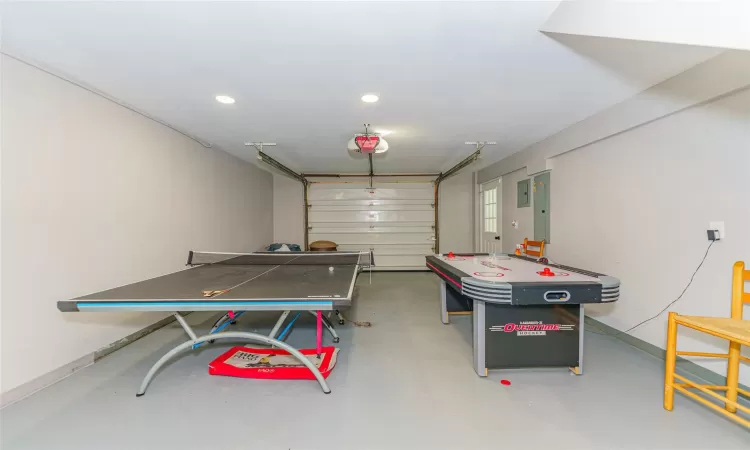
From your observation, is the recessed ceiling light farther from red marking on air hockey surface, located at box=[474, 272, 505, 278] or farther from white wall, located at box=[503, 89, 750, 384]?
white wall, located at box=[503, 89, 750, 384]

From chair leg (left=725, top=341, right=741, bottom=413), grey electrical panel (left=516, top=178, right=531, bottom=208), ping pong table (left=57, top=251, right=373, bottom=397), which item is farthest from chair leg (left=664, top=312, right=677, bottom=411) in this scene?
grey electrical panel (left=516, top=178, right=531, bottom=208)

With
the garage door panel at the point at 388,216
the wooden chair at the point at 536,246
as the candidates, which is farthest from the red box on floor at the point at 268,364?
the garage door panel at the point at 388,216

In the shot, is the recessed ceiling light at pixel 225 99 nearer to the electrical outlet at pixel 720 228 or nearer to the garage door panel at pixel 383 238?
the electrical outlet at pixel 720 228

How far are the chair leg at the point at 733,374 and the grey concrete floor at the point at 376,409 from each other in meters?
0.15

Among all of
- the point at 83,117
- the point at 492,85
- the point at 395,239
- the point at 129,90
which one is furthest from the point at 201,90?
the point at 395,239

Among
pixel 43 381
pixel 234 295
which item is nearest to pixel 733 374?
pixel 234 295

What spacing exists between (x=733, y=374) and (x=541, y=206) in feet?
9.76

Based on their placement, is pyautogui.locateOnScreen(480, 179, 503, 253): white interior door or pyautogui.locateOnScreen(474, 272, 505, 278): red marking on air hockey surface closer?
pyautogui.locateOnScreen(474, 272, 505, 278): red marking on air hockey surface

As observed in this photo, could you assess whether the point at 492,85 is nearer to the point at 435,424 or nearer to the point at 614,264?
the point at 614,264

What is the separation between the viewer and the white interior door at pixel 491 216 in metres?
6.09

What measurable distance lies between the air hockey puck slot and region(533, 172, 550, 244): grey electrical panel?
8.49 ft

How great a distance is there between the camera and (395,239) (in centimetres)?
→ 749

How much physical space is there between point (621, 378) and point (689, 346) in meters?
0.64

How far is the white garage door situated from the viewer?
7.46 metres
